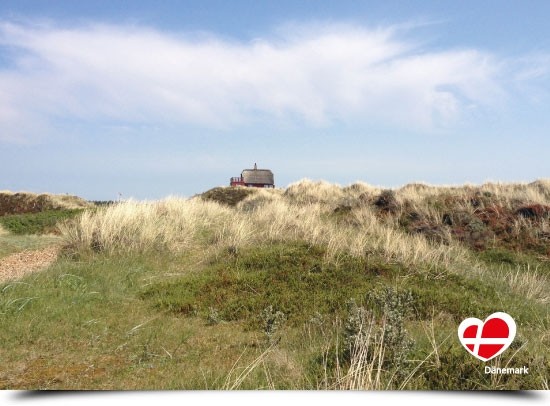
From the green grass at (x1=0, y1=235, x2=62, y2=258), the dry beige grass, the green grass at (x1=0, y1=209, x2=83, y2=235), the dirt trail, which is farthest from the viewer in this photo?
the green grass at (x1=0, y1=209, x2=83, y2=235)

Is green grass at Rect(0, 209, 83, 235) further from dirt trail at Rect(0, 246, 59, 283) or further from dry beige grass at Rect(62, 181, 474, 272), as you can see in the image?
dirt trail at Rect(0, 246, 59, 283)

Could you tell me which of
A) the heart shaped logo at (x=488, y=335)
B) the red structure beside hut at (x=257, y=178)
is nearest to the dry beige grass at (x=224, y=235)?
the heart shaped logo at (x=488, y=335)

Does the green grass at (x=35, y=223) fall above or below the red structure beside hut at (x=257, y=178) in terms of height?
below

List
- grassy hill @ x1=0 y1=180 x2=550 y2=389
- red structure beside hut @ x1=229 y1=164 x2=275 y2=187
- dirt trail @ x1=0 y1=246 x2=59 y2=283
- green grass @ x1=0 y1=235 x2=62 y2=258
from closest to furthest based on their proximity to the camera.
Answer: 1. grassy hill @ x1=0 y1=180 x2=550 y2=389
2. dirt trail @ x1=0 y1=246 x2=59 y2=283
3. green grass @ x1=0 y1=235 x2=62 y2=258
4. red structure beside hut @ x1=229 y1=164 x2=275 y2=187

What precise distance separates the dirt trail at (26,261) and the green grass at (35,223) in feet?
17.7

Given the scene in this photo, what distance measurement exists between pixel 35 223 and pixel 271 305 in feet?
49.4

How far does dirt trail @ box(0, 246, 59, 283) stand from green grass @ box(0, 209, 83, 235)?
213 inches

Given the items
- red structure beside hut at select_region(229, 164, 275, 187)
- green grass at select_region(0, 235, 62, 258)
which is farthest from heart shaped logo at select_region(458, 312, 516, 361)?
red structure beside hut at select_region(229, 164, 275, 187)

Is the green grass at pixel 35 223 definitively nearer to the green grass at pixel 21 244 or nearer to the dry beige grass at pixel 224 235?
the green grass at pixel 21 244

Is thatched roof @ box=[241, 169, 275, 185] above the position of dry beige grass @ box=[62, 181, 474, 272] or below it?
above

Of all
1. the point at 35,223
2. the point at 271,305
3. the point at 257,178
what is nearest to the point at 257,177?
the point at 257,178

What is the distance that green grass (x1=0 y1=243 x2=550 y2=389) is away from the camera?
11.6 feet

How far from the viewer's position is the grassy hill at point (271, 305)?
3.52 meters

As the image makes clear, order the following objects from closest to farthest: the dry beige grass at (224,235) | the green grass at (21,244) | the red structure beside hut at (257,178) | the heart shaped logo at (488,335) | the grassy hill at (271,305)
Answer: the heart shaped logo at (488,335) < the grassy hill at (271,305) < the dry beige grass at (224,235) < the green grass at (21,244) < the red structure beside hut at (257,178)
